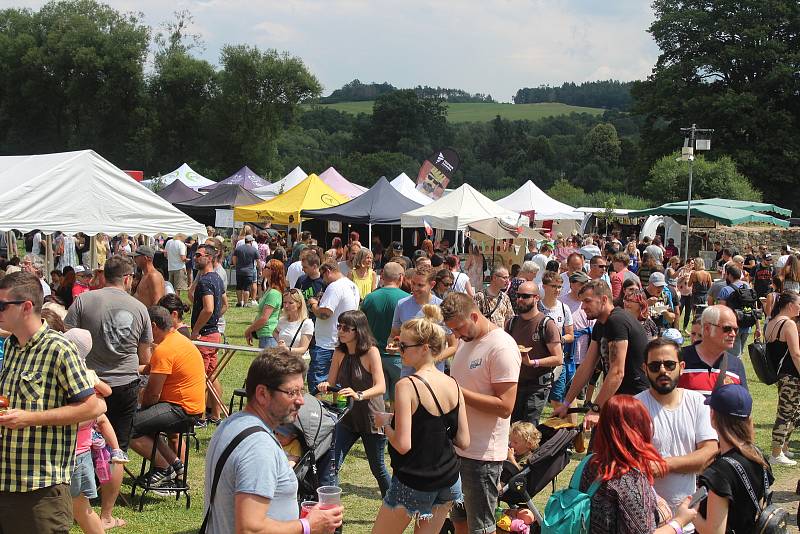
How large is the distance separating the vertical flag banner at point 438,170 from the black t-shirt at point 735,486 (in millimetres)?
20539

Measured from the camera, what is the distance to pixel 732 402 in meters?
3.59

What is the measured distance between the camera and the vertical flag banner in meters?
23.9

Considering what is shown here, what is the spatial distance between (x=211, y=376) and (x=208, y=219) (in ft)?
64.3

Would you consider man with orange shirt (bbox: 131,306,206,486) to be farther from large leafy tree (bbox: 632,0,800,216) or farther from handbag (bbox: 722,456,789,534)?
large leafy tree (bbox: 632,0,800,216)

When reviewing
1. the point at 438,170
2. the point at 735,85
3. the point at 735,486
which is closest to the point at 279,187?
the point at 438,170

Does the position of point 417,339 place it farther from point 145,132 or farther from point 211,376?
point 145,132

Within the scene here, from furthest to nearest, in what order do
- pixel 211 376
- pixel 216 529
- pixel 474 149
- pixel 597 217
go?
pixel 474 149, pixel 597 217, pixel 211 376, pixel 216 529

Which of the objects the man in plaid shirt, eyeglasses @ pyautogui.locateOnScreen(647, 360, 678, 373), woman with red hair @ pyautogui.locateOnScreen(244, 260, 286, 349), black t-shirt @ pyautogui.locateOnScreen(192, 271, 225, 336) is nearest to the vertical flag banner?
black t-shirt @ pyautogui.locateOnScreen(192, 271, 225, 336)

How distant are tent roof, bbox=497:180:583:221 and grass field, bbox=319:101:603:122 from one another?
8057cm

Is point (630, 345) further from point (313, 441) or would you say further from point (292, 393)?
point (292, 393)

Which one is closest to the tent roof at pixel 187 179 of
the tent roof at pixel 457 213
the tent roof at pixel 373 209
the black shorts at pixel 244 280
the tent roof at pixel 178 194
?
the tent roof at pixel 178 194

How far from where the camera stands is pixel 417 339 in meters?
4.21

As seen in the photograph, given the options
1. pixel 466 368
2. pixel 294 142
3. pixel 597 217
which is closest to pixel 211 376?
pixel 466 368

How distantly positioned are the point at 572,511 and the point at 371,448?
2674 millimetres
